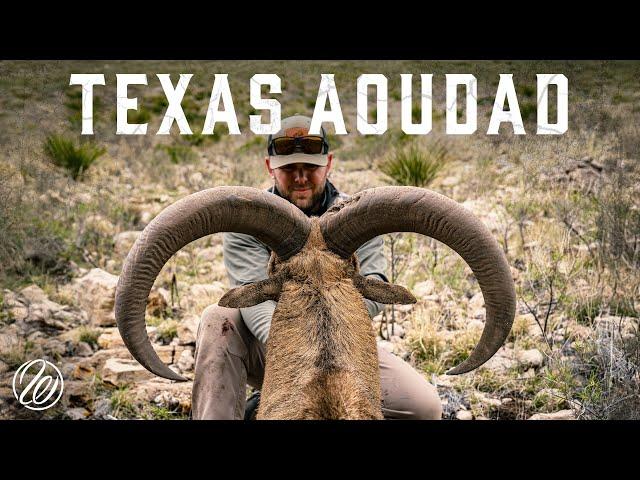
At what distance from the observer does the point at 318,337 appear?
4.80m

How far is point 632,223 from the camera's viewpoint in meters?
11.0

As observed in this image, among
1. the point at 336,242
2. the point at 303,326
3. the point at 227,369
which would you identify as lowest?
the point at 227,369

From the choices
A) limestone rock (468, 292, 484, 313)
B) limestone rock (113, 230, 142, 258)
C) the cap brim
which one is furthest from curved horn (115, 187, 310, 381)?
limestone rock (113, 230, 142, 258)

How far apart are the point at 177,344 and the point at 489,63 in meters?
7.33

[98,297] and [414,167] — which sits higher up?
[414,167]

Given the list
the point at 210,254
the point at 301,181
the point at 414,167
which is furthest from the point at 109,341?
the point at 414,167

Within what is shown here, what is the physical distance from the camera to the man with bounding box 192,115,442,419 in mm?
6309

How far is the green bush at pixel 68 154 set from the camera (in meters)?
15.8

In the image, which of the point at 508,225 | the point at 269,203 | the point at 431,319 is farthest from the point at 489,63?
the point at 269,203

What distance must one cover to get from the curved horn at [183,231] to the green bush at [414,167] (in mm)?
9728

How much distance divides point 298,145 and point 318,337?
251 cm

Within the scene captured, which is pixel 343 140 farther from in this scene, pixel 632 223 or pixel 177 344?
pixel 177 344

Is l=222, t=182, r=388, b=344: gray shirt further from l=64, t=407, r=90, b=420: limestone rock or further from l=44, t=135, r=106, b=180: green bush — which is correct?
l=44, t=135, r=106, b=180: green bush

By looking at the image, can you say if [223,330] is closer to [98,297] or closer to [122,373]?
[122,373]
